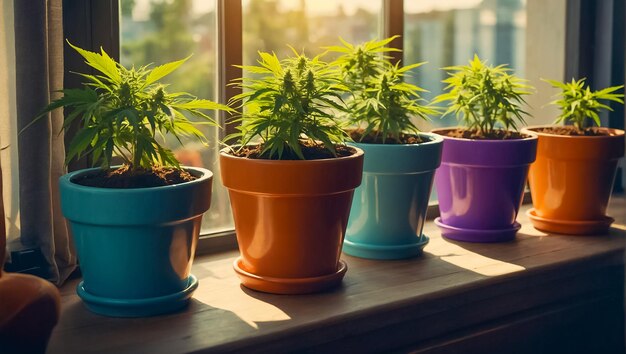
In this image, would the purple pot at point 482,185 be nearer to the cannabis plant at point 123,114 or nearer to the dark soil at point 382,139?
the dark soil at point 382,139

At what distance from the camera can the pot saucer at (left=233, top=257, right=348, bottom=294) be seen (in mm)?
1624

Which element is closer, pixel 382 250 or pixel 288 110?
pixel 288 110

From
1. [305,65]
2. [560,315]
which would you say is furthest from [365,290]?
[560,315]

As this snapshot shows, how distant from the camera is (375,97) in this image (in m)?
1.89

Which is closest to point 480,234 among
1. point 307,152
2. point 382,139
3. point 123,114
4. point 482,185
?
point 482,185

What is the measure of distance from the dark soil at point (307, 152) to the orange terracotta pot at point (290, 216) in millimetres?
36

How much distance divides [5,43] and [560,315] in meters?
1.40

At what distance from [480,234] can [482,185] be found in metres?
0.13

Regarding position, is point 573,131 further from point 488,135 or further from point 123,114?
point 123,114

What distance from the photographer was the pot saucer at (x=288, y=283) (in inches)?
63.9

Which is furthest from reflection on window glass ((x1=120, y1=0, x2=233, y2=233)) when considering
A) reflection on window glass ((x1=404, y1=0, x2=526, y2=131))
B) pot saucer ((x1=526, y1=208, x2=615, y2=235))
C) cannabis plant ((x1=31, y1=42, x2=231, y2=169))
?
pot saucer ((x1=526, y1=208, x2=615, y2=235))

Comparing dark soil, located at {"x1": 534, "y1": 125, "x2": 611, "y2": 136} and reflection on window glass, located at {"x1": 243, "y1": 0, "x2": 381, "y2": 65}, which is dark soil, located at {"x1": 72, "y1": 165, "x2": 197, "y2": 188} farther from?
dark soil, located at {"x1": 534, "y1": 125, "x2": 611, "y2": 136}

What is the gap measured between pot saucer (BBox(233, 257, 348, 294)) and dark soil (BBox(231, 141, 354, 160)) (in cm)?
24

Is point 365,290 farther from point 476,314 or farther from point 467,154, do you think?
point 467,154
